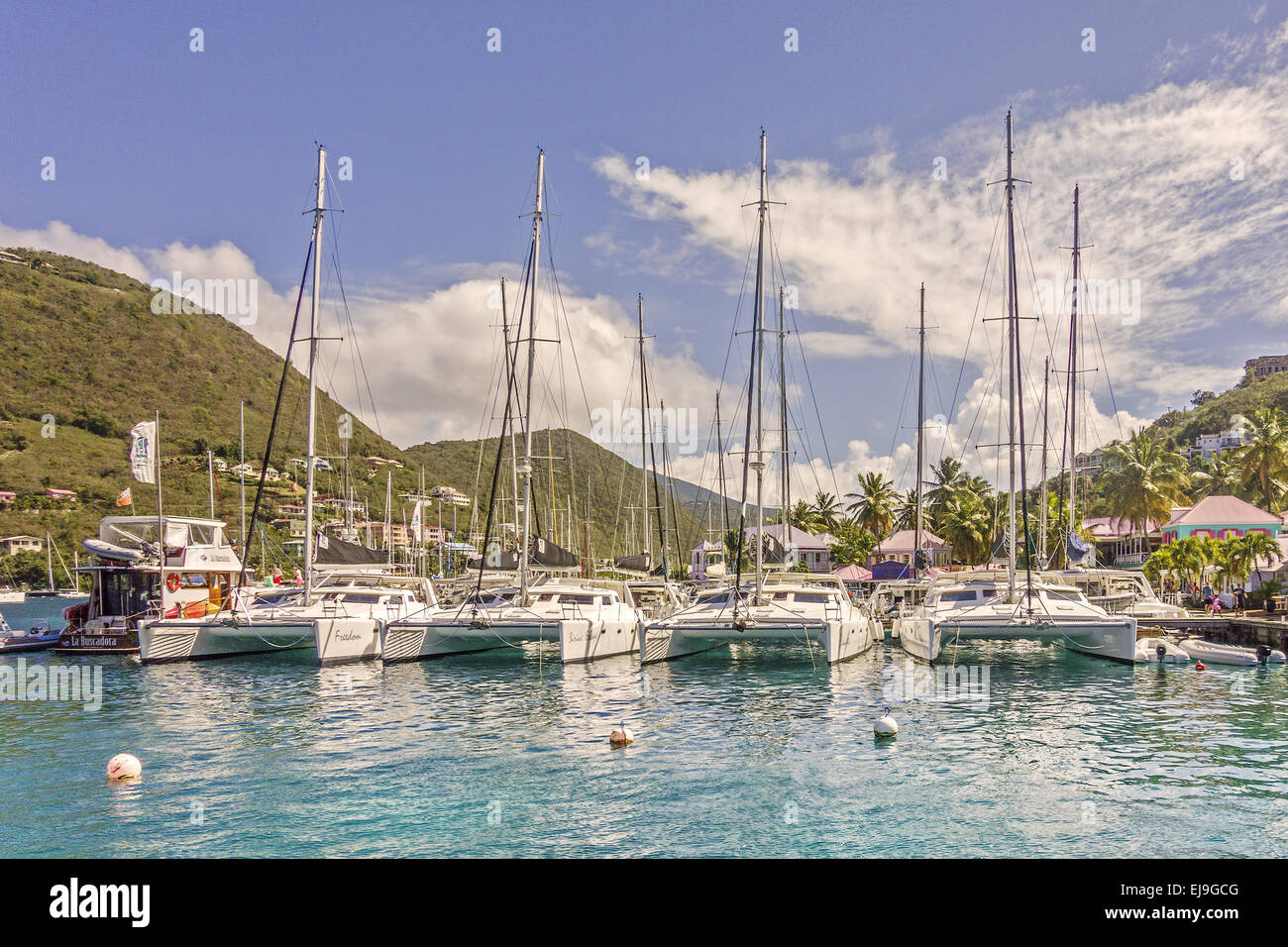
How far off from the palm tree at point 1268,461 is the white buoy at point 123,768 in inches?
2896

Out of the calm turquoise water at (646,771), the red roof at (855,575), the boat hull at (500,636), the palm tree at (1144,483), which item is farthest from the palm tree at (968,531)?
the boat hull at (500,636)

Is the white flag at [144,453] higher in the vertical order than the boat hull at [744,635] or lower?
higher

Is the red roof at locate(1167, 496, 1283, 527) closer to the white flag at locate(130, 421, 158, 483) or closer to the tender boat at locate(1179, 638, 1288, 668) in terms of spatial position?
the tender boat at locate(1179, 638, 1288, 668)

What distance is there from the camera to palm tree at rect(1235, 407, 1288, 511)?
61969mm

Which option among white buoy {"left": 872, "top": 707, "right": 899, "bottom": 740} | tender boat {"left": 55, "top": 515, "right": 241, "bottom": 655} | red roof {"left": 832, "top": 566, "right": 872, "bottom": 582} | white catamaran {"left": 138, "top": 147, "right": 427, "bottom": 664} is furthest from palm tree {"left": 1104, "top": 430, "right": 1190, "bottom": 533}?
tender boat {"left": 55, "top": 515, "right": 241, "bottom": 655}

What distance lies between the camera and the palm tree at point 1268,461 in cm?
6197

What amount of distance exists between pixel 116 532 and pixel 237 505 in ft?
225

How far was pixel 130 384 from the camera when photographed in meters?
123

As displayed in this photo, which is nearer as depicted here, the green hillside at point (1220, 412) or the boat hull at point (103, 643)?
the boat hull at point (103, 643)

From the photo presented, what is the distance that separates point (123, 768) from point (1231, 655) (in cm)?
3062

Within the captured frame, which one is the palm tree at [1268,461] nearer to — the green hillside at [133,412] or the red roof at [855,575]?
the red roof at [855,575]

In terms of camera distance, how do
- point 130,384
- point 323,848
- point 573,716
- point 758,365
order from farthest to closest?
point 130,384 < point 758,365 < point 573,716 < point 323,848
